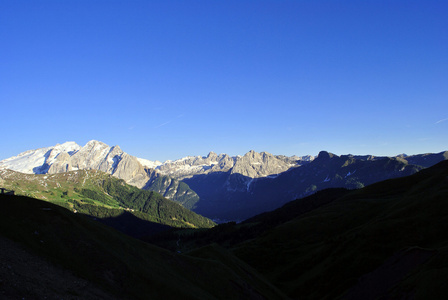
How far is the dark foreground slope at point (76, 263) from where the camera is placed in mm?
31703

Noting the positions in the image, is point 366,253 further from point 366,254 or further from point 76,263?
point 76,263

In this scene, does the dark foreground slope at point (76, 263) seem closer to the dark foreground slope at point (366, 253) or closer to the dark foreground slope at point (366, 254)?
the dark foreground slope at point (366, 254)

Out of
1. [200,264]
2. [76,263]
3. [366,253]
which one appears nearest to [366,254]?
[366,253]

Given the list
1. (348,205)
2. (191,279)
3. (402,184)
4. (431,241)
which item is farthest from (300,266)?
(402,184)

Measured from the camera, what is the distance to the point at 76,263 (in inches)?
1542

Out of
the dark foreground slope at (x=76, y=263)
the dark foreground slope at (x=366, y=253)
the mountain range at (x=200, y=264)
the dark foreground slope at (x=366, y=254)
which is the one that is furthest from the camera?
the dark foreground slope at (x=366, y=253)

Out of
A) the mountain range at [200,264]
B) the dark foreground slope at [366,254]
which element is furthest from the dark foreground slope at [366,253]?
the mountain range at [200,264]

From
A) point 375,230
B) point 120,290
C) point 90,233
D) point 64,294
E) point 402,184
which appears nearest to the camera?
point 64,294

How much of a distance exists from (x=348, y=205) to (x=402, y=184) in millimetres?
46766

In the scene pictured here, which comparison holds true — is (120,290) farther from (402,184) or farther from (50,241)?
(402,184)

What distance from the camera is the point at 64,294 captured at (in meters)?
31.4

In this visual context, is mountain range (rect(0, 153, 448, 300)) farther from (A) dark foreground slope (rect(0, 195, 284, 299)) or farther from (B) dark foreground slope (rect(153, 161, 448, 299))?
(B) dark foreground slope (rect(153, 161, 448, 299))

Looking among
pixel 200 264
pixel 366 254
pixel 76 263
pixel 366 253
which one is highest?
pixel 76 263

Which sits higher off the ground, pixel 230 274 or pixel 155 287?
pixel 155 287
